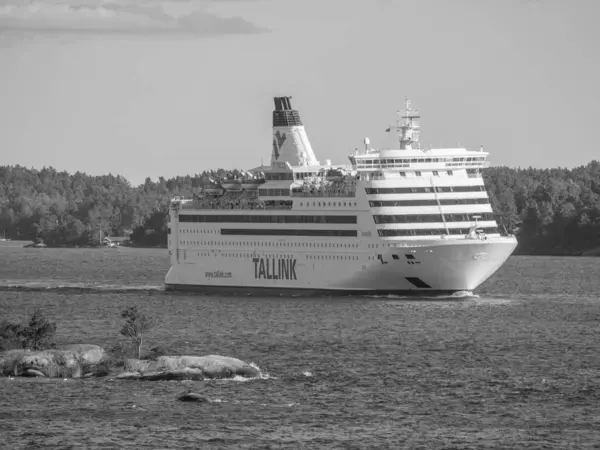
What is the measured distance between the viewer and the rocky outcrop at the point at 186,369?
171ft

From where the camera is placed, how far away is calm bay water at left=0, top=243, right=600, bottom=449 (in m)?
43.8

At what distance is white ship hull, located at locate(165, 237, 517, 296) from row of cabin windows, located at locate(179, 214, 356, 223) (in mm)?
1852

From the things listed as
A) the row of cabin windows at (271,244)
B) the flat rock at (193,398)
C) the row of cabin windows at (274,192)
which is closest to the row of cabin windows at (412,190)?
the row of cabin windows at (271,244)

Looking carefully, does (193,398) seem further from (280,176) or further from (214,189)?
(214,189)

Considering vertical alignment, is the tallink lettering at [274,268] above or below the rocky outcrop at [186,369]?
above

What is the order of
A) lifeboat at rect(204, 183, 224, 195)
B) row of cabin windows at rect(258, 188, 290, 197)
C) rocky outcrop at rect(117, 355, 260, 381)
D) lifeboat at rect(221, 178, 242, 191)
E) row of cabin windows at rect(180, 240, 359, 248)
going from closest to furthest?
rocky outcrop at rect(117, 355, 260, 381)
row of cabin windows at rect(180, 240, 359, 248)
row of cabin windows at rect(258, 188, 290, 197)
lifeboat at rect(221, 178, 242, 191)
lifeboat at rect(204, 183, 224, 195)

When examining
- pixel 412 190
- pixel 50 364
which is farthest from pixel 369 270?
pixel 50 364

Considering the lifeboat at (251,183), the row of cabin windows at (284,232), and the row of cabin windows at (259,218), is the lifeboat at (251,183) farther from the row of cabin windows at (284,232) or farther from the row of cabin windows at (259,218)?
the row of cabin windows at (284,232)

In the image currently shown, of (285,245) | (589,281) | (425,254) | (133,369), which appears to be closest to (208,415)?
(133,369)

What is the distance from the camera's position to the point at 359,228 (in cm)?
8219

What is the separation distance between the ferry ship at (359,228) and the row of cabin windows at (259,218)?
6 cm

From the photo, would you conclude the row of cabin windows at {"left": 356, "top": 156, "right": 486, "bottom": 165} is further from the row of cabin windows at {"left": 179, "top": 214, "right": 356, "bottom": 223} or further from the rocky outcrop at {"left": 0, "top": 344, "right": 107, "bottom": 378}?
the rocky outcrop at {"left": 0, "top": 344, "right": 107, "bottom": 378}

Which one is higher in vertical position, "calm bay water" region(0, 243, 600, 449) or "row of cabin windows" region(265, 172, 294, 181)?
"row of cabin windows" region(265, 172, 294, 181)

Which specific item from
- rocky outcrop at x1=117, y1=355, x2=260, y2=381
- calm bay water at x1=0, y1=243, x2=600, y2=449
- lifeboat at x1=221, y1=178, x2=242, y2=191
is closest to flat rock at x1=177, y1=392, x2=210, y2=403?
calm bay water at x1=0, y1=243, x2=600, y2=449
